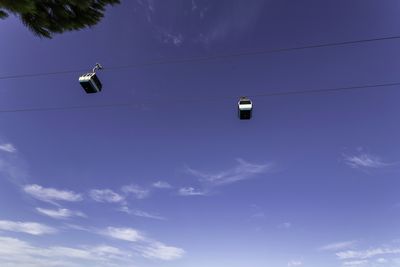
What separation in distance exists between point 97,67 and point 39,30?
2.14m

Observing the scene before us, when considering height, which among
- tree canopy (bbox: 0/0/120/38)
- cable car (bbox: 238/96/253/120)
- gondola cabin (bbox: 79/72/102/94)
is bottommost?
cable car (bbox: 238/96/253/120)

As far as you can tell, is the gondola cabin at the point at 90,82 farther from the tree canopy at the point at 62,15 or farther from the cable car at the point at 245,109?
the cable car at the point at 245,109

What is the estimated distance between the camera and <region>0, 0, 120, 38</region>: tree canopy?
6902 mm

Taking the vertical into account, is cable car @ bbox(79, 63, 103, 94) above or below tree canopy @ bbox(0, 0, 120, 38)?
below

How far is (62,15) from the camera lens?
7.11 m

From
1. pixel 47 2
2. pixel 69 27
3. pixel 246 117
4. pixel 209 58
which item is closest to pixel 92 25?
pixel 69 27

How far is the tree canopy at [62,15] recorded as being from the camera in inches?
272

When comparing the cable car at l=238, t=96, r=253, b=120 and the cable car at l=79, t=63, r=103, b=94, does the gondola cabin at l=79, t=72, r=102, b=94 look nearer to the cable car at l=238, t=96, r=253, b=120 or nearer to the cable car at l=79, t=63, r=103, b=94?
the cable car at l=79, t=63, r=103, b=94

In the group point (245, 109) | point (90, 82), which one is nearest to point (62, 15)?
point (90, 82)

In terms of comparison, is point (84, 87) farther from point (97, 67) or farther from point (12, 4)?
point (12, 4)

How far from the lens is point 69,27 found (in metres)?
7.29

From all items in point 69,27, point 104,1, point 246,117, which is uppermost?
point 104,1

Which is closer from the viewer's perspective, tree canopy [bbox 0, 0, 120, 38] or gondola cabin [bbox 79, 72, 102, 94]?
tree canopy [bbox 0, 0, 120, 38]

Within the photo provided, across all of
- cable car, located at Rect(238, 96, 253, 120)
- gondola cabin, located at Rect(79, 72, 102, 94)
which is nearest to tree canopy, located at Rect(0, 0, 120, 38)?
gondola cabin, located at Rect(79, 72, 102, 94)
